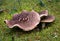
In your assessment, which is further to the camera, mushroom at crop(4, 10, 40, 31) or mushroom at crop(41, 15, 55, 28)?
mushroom at crop(41, 15, 55, 28)

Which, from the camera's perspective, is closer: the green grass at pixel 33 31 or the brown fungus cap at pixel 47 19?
the green grass at pixel 33 31

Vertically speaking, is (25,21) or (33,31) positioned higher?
(25,21)

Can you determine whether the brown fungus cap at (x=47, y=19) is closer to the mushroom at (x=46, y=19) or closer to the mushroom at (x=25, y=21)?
the mushroom at (x=46, y=19)

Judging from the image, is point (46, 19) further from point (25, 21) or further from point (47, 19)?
point (25, 21)

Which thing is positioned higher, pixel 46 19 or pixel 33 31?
pixel 46 19

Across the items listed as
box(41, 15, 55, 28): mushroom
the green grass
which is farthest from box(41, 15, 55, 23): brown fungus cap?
the green grass

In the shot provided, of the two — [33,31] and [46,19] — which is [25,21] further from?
[46,19]

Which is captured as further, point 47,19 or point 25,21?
point 47,19

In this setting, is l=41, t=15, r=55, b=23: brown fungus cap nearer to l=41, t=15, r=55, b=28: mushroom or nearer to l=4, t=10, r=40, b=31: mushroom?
l=41, t=15, r=55, b=28: mushroom

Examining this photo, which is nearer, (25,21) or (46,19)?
(25,21)

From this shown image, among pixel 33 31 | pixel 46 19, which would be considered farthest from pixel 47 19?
pixel 33 31

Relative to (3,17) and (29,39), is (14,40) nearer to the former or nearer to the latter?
(29,39)

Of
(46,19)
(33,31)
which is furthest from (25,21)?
(46,19)

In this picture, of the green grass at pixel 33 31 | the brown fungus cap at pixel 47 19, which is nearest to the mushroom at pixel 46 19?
the brown fungus cap at pixel 47 19
